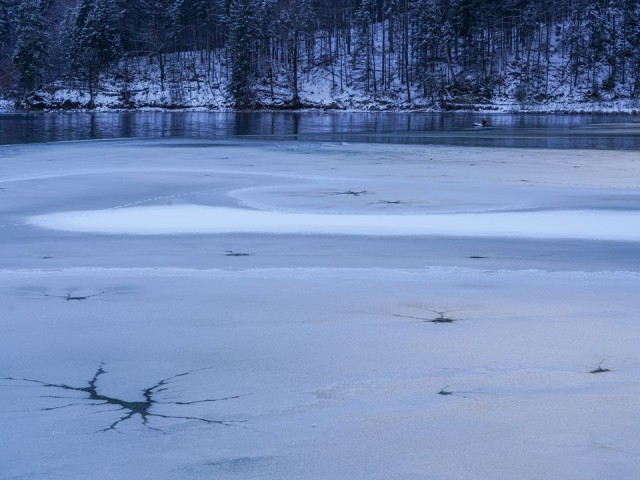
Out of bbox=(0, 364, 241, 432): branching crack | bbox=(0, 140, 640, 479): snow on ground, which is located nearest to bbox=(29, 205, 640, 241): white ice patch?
bbox=(0, 140, 640, 479): snow on ground

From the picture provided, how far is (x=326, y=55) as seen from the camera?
293 feet

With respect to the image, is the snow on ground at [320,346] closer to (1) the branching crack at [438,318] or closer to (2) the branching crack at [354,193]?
(1) the branching crack at [438,318]

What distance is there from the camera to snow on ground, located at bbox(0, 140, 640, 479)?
3.33 meters

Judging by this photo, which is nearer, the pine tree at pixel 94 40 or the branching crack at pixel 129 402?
the branching crack at pixel 129 402

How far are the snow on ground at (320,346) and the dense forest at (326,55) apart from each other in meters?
65.5

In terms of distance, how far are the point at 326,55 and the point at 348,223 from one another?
8203 centimetres

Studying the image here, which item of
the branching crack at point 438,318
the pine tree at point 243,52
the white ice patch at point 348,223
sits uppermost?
the pine tree at point 243,52

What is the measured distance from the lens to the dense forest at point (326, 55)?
77.9 meters

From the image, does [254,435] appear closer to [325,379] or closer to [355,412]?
[355,412]

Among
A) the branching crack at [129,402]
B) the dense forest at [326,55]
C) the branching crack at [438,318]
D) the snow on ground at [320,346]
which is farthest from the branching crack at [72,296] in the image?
the dense forest at [326,55]

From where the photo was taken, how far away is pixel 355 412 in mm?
Result: 3771

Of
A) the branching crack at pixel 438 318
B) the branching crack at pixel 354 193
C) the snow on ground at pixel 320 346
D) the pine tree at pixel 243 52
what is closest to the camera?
the snow on ground at pixel 320 346

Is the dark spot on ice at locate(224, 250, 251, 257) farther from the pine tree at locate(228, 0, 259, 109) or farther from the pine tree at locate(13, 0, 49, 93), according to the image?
the pine tree at locate(13, 0, 49, 93)

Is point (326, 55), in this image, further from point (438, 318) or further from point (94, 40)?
point (438, 318)
